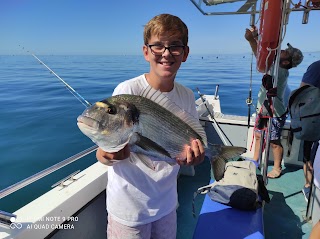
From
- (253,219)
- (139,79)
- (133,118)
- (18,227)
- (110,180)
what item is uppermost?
(139,79)

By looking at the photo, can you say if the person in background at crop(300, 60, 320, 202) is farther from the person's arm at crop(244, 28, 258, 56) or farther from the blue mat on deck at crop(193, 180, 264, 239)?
the blue mat on deck at crop(193, 180, 264, 239)

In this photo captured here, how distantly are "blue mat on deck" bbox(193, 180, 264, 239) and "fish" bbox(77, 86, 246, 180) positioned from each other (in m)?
1.14

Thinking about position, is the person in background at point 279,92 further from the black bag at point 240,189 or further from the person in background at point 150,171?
the person in background at point 150,171

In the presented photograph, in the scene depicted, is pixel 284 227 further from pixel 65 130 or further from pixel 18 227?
pixel 65 130

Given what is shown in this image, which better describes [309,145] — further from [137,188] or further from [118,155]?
[118,155]

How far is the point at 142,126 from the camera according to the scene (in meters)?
1.21

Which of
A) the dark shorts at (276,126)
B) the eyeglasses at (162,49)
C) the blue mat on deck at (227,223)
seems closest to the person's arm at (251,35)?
the dark shorts at (276,126)

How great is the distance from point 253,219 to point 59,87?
12522 millimetres

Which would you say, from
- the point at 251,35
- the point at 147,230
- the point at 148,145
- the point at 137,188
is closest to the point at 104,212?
the point at 147,230

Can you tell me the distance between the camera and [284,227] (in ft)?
10.0

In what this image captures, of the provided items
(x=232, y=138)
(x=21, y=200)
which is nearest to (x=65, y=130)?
(x=21, y=200)

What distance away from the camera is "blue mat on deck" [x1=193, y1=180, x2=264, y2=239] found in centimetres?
219

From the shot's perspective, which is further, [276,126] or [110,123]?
[276,126]

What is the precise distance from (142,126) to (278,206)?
3.12 m
